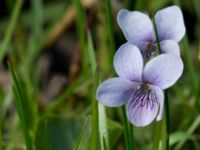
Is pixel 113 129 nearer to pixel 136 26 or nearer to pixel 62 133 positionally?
pixel 62 133

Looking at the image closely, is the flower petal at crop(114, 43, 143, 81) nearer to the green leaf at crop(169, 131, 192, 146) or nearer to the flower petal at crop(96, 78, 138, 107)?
the flower petal at crop(96, 78, 138, 107)

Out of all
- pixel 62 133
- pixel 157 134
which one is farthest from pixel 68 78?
pixel 157 134

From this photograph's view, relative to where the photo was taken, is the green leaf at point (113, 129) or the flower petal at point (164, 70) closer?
the flower petal at point (164, 70)

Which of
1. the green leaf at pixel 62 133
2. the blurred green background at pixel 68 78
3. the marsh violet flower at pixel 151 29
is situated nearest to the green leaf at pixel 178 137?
the blurred green background at pixel 68 78

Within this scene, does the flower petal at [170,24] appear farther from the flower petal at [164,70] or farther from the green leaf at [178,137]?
the green leaf at [178,137]

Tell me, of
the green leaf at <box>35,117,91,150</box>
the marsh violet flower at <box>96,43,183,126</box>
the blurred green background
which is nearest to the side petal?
the marsh violet flower at <box>96,43,183,126</box>

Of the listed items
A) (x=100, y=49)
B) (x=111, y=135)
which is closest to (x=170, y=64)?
(x=111, y=135)
